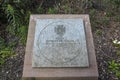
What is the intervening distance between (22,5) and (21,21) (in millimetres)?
310

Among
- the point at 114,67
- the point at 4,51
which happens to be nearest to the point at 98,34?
the point at 114,67

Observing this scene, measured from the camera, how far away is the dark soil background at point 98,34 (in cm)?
320

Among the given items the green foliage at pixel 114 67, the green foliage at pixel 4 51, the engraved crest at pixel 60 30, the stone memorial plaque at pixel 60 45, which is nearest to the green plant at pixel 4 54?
the green foliage at pixel 4 51

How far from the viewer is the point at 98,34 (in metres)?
3.76

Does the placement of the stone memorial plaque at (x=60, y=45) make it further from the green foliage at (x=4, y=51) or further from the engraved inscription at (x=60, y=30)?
the green foliage at (x=4, y=51)

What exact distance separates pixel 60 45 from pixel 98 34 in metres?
1.31

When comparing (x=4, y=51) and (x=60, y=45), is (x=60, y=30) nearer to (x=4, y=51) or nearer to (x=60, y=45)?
(x=60, y=45)

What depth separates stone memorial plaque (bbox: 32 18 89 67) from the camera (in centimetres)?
255

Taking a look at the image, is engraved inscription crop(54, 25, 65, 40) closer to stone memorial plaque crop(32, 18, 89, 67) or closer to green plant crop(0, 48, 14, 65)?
stone memorial plaque crop(32, 18, 89, 67)

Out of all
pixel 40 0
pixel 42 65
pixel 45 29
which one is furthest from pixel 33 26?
pixel 40 0

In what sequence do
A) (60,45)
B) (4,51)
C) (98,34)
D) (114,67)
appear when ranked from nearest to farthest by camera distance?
(60,45) < (114,67) < (4,51) < (98,34)

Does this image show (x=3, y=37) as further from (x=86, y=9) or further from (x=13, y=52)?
(x=86, y=9)

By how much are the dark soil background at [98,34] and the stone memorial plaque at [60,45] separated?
2.33 ft

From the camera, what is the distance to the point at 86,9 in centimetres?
414
